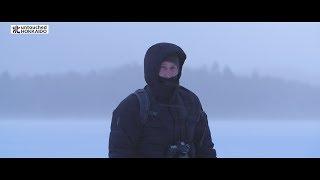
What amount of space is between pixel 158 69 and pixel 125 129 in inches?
18.9

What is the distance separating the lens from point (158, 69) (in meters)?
3.22

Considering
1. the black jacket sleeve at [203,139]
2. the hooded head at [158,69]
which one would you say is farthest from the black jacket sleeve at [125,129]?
the black jacket sleeve at [203,139]

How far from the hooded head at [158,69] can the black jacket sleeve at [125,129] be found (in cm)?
19

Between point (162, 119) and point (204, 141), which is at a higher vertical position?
point (162, 119)

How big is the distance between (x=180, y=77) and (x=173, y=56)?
25 cm

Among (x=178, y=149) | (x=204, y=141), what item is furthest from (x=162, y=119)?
(x=204, y=141)

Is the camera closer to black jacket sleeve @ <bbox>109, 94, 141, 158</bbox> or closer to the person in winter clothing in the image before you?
the person in winter clothing

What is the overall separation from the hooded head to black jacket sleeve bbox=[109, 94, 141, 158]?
192 millimetres

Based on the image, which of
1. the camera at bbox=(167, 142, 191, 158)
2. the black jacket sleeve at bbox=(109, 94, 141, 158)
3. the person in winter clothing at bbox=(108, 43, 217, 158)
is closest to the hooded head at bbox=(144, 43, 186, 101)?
the person in winter clothing at bbox=(108, 43, 217, 158)

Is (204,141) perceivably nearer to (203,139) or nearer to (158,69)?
(203,139)

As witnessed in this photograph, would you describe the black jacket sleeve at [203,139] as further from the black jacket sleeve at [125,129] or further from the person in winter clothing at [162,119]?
the black jacket sleeve at [125,129]

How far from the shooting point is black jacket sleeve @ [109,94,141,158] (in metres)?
3.00

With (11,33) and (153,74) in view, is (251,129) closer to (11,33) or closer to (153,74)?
(153,74)
